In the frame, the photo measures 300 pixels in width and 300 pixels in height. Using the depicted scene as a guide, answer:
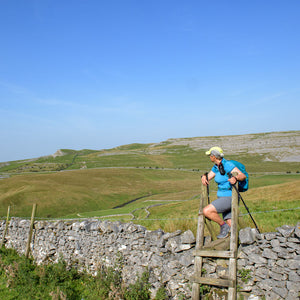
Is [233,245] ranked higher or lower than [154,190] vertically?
higher

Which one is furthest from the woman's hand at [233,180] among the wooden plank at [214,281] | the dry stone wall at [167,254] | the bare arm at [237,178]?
the wooden plank at [214,281]

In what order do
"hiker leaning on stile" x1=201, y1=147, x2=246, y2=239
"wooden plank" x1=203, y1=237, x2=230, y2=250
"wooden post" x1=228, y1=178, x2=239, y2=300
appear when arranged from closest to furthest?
"wooden post" x1=228, y1=178, x2=239, y2=300 → "wooden plank" x1=203, y1=237, x2=230, y2=250 → "hiker leaning on stile" x1=201, y1=147, x2=246, y2=239

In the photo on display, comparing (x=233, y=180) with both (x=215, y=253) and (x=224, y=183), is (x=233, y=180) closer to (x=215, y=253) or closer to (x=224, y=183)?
(x=224, y=183)

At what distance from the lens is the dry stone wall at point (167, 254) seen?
6.64m

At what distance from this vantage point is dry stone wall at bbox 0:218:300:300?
262 inches

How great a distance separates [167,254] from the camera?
29.0ft

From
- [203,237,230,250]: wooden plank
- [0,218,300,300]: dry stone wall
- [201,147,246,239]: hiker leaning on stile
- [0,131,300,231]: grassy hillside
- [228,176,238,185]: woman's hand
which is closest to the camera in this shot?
[0,218,300,300]: dry stone wall

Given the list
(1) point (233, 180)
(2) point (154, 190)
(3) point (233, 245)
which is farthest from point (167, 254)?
(2) point (154, 190)

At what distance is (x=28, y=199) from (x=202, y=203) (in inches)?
1878

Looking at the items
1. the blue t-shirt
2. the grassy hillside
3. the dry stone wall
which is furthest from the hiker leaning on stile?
the grassy hillside

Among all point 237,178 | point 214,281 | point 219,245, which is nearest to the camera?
point 214,281

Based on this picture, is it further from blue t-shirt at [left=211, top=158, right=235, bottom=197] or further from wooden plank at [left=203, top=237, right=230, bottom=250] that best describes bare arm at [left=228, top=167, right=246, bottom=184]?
wooden plank at [left=203, top=237, right=230, bottom=250]

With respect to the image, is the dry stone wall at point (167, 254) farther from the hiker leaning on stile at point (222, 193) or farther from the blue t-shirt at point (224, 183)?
the blue t-shirt at point (224, 183)

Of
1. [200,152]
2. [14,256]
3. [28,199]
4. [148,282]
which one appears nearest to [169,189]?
[28,199]
